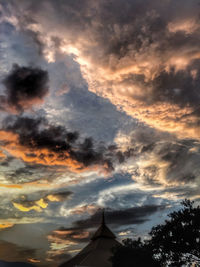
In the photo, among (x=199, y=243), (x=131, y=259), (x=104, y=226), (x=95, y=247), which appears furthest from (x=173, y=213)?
(x=104, y=226)

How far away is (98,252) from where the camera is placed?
174 ft

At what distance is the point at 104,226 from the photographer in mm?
67125

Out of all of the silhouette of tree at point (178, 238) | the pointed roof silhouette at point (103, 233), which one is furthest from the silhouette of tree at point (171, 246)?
the pointed roof silhouette at point (103, 233)

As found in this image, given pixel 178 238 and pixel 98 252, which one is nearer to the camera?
pixel 178 238

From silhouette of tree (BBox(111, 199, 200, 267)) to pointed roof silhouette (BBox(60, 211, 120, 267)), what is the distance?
16.1 m

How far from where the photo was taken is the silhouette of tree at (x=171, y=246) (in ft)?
94.7

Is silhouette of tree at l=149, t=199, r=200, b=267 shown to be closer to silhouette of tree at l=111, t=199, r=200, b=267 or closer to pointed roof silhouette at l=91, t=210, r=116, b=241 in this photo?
silhouette of tree at l=111, t=199, r=200, b=267

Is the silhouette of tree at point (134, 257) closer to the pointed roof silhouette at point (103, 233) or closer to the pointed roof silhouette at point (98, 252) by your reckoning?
the pointed roof silhouette at point (98, 252)

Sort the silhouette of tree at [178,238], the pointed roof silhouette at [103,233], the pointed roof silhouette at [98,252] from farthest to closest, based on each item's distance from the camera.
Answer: the pointed roof silhouette at [103,233] < the pointed roof silhouette at [98,252] < the silhouette of tree at [178,238]

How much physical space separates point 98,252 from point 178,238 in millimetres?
29102

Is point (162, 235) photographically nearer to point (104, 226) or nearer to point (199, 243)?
point (199, 243)

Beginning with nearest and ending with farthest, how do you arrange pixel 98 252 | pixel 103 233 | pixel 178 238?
pixel 178 238 → pixel 98 252 → pixel 103 233

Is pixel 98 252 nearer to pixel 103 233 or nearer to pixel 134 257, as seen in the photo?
pixel 103 233

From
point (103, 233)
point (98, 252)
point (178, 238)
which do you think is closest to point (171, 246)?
point (178, 238)
